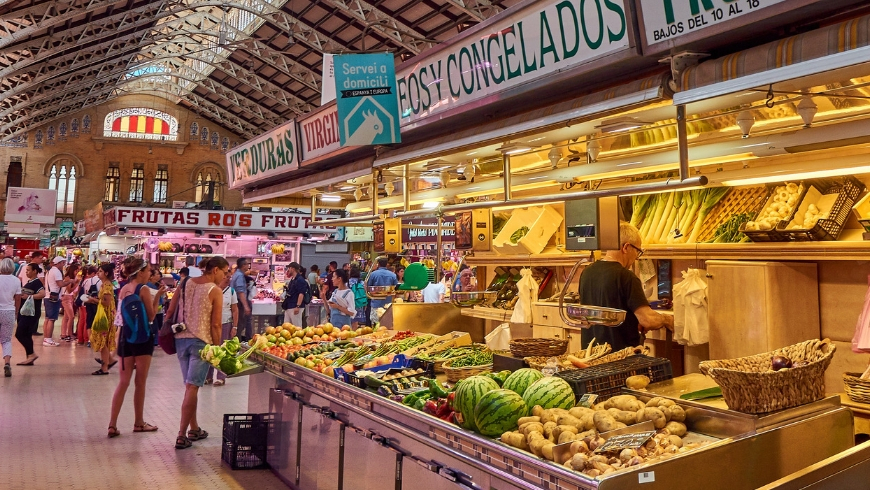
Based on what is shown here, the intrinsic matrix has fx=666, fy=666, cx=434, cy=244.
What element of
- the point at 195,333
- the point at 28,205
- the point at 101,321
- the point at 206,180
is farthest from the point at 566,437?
the point at 206,180

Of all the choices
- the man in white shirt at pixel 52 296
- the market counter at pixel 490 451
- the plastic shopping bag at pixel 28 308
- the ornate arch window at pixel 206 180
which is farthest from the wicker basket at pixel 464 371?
the ornate arch window at pixel 206 180

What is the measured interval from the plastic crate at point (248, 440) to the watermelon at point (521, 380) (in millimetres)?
2725

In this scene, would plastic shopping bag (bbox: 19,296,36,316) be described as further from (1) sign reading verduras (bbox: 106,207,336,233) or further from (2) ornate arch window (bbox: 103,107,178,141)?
(2) ornate arch window (bbox: 103,107,178,141)

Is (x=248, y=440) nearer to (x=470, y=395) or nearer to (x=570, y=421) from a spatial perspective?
(x=470, y=395)

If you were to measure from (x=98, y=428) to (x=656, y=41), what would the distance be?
19.7 ft

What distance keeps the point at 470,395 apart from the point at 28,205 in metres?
27.5

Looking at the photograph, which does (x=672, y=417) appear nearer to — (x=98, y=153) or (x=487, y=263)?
(x=487, y=263)

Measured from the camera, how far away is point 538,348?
3.79 metres

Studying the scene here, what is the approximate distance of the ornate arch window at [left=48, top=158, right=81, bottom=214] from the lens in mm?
33188

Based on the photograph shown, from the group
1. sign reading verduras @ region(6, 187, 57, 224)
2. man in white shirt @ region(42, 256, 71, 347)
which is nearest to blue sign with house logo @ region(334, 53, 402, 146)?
man in white shirt @ region(42, 256, 71, 347)

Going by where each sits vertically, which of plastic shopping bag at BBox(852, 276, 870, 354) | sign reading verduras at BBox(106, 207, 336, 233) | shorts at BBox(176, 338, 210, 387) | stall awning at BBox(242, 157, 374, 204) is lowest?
shorts at BBox(176, 338, 210, 387)

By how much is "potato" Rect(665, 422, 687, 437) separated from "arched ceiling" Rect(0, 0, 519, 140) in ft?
30.8

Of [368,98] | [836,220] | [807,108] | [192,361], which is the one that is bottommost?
[192,361]

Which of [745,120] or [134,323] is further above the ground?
[745,120]
